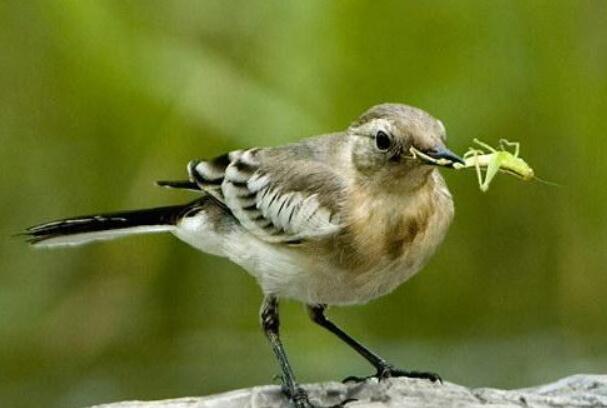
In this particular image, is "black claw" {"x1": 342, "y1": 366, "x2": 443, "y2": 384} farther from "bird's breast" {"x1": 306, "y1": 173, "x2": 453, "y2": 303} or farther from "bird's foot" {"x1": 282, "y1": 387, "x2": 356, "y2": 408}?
"bird's breast" {"x1": 306, "y1": 173, "x2": 453, "y2": 303}

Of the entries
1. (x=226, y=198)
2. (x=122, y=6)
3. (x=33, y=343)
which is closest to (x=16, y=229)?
(x=33, y=343)

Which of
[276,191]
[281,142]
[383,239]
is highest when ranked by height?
[281,142]

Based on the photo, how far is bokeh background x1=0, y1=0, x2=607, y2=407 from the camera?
4.28 m

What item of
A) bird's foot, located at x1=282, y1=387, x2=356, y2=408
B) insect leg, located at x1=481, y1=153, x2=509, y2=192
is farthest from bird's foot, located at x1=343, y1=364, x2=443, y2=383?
insect leg, located at x1=481, y1=153, x2=509, y2=192

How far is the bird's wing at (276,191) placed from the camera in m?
3.34

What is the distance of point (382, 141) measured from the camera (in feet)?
10.6

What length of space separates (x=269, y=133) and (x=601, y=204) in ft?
3.00

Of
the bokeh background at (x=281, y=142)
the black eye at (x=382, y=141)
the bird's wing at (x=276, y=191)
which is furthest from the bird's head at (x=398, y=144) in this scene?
the bokeh background at (x=281, y=142)

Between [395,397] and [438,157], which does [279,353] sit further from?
[438,157]

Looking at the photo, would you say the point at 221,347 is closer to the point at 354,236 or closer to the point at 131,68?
the point at 131,68

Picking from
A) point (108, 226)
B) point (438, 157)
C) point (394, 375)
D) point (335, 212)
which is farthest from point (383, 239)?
point (108, 226)

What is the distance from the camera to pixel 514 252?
174 inches

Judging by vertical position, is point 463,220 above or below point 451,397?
above

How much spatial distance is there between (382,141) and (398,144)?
0.16ft
